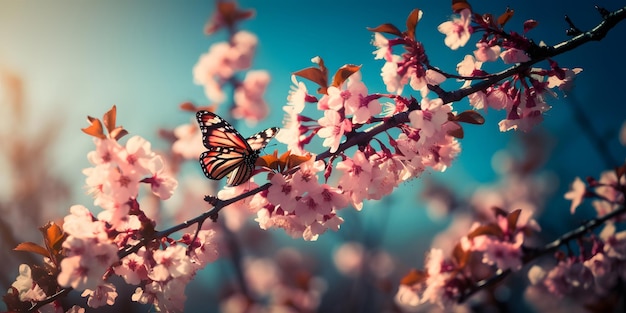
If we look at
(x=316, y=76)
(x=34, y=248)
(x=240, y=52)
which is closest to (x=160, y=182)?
(x=34, y=248)

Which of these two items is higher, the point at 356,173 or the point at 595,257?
the point at 356,173

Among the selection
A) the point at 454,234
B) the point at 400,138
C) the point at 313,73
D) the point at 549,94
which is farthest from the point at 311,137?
the point at 454,234

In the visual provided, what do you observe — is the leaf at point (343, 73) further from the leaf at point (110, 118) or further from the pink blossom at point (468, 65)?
the leaf at point (110, 118)

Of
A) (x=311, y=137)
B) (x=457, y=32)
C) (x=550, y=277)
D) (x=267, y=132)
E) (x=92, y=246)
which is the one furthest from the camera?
(x=550, y=277)

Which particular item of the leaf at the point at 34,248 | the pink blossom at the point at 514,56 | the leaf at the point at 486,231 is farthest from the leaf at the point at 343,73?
the leaf at the point at 34,248

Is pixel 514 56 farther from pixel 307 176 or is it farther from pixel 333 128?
pixel 307 176

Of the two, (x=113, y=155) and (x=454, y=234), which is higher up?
(x=113, y=155)

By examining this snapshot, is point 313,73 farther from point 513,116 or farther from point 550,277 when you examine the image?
point 550,277
